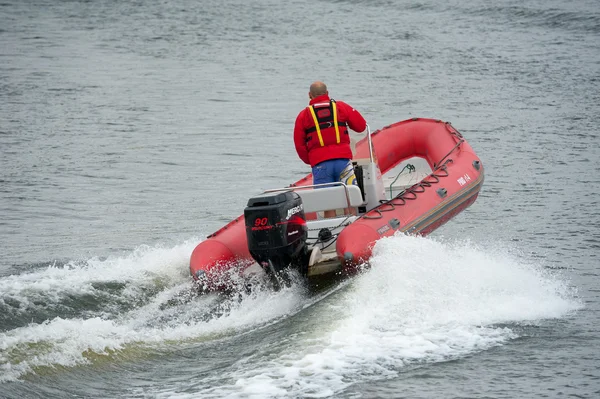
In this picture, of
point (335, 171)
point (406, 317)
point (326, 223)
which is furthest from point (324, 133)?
point (406, 317)

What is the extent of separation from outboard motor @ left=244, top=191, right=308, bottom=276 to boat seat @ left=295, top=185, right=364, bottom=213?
44 centimetres

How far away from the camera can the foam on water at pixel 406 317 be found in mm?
5414

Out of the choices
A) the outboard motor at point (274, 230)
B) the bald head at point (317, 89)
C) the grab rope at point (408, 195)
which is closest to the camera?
the outboard motor at point (274, 230)

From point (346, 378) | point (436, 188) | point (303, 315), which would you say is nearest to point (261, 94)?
point (436, 188)

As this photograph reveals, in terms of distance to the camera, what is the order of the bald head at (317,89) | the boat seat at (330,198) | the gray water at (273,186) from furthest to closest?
the bald head at (317,89) < the boat seat at (330,198) < the gray water at (273,186)

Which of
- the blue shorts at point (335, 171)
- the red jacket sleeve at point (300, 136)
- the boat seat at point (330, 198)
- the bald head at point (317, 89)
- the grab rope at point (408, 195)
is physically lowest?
the grab rope at point (408, 195)

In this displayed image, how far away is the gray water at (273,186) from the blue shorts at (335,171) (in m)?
0.81

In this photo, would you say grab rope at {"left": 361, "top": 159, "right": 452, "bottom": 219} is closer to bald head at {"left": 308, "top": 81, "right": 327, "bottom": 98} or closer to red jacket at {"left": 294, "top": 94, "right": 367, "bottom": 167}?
red jacket at {"left": 294, "top": 94, "right": 367, "bottom": 167}

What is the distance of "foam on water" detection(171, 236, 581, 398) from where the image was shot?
5414mm

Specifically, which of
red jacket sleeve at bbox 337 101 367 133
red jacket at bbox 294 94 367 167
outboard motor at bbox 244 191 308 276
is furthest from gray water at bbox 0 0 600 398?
red jacket sleeve at bbox 337 101 367 133

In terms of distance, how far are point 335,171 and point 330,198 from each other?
301 millimetres

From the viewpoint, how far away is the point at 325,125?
24.4 ft

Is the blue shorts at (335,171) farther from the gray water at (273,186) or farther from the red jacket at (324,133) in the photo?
the gray water at (273,186)

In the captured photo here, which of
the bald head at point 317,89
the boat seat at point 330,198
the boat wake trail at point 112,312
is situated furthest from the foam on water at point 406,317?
the bald head at point 317,89
